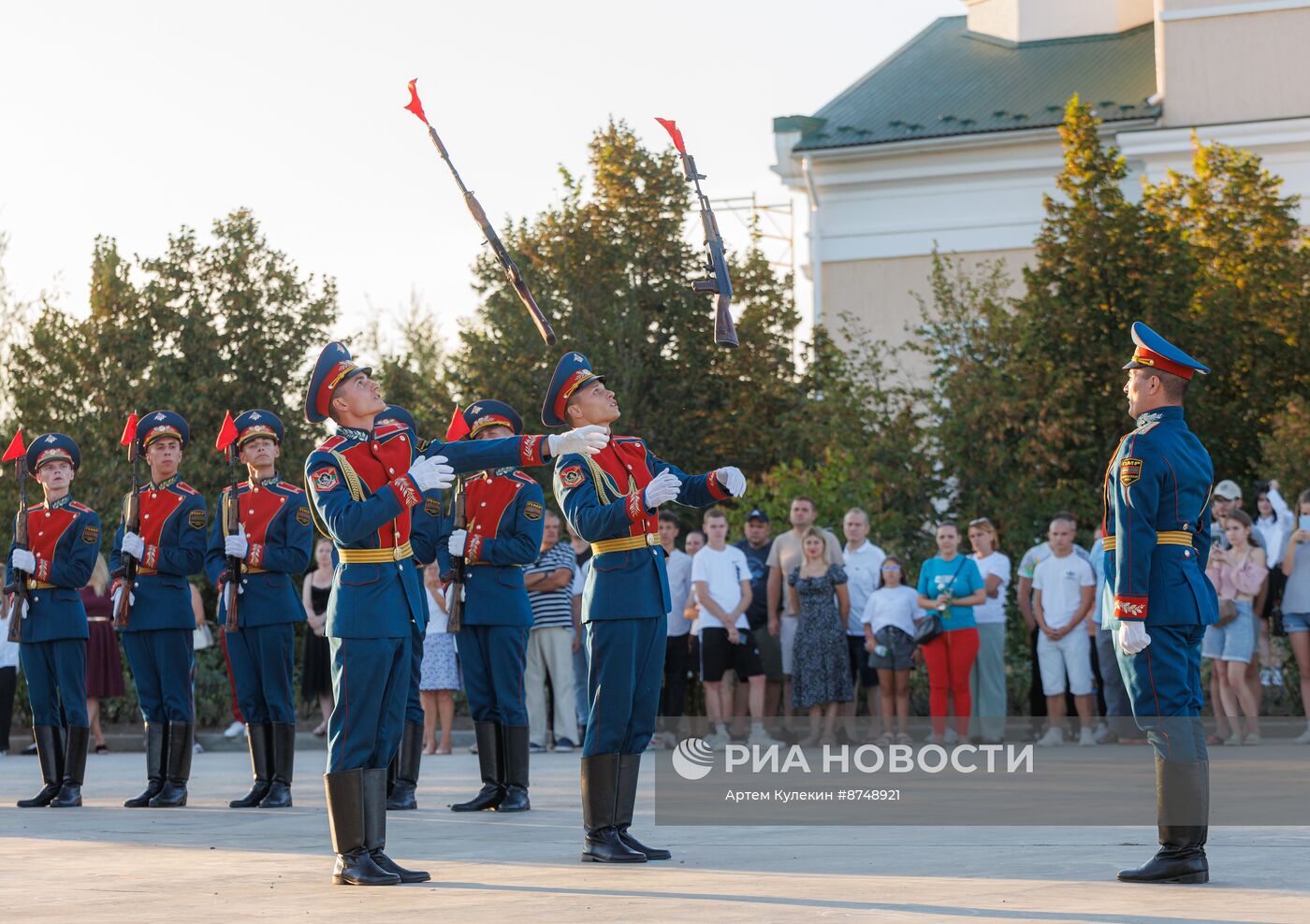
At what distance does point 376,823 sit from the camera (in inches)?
285

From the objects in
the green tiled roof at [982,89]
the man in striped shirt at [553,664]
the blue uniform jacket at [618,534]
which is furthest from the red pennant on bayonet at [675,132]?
the green tiled roof at [982,89]

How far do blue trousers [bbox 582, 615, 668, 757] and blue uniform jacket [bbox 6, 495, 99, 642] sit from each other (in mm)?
4332

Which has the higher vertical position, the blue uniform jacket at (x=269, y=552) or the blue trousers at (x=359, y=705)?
the blue uniform jacket at (x=269, y=552)

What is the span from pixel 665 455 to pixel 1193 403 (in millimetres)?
6612

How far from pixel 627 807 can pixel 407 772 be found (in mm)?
2844

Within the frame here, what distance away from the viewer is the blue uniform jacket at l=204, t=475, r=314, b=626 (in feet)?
33.8

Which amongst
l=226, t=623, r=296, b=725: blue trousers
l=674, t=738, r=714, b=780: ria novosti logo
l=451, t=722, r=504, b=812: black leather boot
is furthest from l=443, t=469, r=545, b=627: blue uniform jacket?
l=674, t=738, r=714, b=780: ria novosti logo

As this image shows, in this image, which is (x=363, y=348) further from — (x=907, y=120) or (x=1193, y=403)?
(x=1193, y=403)

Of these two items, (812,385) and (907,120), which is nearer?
(812,385)

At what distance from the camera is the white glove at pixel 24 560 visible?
35.8ft

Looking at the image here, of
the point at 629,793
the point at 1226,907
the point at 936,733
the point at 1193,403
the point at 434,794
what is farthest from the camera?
the point at 1193,403

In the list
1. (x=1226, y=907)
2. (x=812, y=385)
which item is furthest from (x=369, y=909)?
(x=812, y=385)

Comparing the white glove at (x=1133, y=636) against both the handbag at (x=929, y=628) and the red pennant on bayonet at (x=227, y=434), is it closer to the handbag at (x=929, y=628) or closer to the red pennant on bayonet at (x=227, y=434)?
the red pennant on bayonet at (x=227, y=434)

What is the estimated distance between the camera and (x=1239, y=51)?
2944 cm
